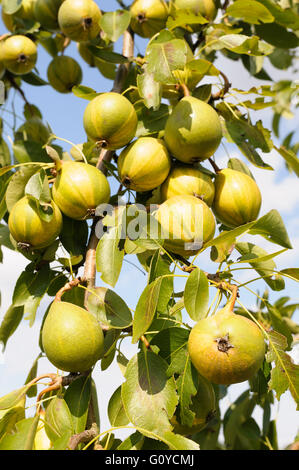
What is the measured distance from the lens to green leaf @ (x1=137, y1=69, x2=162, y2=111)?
2.14 m

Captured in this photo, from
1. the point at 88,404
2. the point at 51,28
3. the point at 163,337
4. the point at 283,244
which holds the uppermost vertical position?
the point at 51,28

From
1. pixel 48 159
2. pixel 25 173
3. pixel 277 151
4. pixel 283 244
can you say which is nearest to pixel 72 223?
pixel 25 173

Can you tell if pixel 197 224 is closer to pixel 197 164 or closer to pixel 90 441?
pixel 197 164

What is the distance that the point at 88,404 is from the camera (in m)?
1.92

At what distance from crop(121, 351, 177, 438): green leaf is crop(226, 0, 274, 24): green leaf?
6.14ft

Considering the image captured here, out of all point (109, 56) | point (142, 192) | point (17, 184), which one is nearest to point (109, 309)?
point (142, 192)

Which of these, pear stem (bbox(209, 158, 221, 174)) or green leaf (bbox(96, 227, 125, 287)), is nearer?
green leaf (bbox(96, 227, 125, 287))

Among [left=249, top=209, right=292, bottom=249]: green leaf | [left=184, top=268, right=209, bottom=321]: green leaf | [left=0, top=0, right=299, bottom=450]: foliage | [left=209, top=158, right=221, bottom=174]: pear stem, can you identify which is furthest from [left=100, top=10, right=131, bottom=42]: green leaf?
[left=184, top=268, right=209, bottom=321]: green leaf

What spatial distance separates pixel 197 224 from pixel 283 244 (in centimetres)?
37

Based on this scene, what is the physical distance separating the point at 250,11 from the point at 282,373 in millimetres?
1885

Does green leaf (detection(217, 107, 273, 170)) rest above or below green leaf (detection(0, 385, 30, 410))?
above

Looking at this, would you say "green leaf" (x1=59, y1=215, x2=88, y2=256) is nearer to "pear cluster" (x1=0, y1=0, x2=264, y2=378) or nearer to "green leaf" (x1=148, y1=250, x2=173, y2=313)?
"pear cluster" (x1=0, y1=0, x2=264, y2=378)

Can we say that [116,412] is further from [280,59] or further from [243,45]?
[280,59]

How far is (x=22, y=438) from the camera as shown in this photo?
1.62 meters
